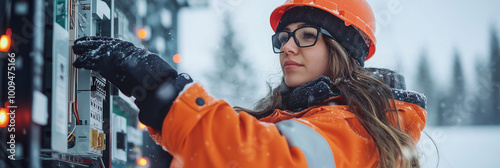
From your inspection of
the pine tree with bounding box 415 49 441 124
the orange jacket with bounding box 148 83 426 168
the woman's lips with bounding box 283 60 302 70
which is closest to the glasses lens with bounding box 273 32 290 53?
the woman's lips with bounding box 283 60 302 70

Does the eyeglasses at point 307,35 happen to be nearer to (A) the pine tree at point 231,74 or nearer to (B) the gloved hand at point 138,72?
(B) the gloved hand at point 138,72

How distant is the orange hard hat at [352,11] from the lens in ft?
7.97

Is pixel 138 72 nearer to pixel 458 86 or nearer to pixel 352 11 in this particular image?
pixel 352 11

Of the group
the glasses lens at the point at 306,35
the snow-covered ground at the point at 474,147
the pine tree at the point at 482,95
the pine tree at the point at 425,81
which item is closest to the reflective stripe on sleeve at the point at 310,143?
the glasses lens at the point at 306,35

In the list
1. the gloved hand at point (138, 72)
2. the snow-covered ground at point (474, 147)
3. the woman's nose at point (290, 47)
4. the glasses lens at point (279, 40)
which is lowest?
the snow-covered ground at point (474, 147)

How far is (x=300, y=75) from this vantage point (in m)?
2.32

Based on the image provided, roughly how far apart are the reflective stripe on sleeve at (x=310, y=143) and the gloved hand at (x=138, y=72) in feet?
1.46

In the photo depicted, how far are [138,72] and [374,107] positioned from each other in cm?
108

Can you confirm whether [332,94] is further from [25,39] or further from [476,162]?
[476,162]

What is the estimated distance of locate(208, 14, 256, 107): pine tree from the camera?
1188 centimetres

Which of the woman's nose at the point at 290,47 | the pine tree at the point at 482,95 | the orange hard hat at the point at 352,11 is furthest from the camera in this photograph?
the pine tree at the point at 482,95

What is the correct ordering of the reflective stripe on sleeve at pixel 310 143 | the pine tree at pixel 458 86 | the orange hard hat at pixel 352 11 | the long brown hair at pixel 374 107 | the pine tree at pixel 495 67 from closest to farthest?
the reflective stripe on sleeve at pixel 310 143, the long brown hair at pixel 374 107, the orange hard hat at pixel 352 11, the pine tree at pixel 495 67, the pine tree at pixel 458 86

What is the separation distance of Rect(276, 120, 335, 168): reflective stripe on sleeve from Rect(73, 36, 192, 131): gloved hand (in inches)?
17.6

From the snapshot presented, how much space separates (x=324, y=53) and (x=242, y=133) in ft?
3.06
